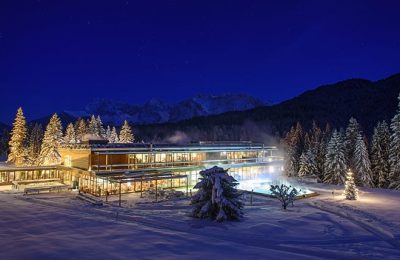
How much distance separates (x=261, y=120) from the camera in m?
144

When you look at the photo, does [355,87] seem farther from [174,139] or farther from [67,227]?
[67,227]

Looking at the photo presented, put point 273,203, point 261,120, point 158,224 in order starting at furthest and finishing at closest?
point 261,120 → point 273,203 → point 158,224

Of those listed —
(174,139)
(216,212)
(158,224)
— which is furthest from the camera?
(174,139)

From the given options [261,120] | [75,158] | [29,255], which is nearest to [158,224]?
[29,255]

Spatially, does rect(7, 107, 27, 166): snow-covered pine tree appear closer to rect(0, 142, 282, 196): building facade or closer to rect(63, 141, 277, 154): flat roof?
rect(0, 142, 282, 196): building facade

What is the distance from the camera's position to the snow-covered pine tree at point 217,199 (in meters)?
20.6

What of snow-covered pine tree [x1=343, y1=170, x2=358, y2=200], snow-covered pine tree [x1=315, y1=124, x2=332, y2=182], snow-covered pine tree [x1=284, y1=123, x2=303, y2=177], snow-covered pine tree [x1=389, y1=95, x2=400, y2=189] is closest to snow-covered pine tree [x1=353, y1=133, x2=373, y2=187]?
snow-covered pine tree [x1=389, y1=95, x2=400, y2=189]

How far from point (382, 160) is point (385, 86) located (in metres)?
158

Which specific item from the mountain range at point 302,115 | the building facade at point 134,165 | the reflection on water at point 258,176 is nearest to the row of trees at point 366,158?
the reflection on water at point 258,176

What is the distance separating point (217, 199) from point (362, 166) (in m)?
30.1

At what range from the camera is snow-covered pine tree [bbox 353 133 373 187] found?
41812 mm

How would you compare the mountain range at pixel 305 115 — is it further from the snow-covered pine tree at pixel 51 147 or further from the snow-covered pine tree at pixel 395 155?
the snow-covered pine tree at pixel 395 155

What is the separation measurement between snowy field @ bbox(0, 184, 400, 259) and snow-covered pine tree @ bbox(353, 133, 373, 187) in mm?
14736

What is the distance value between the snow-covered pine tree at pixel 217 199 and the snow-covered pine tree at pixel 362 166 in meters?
28.3
